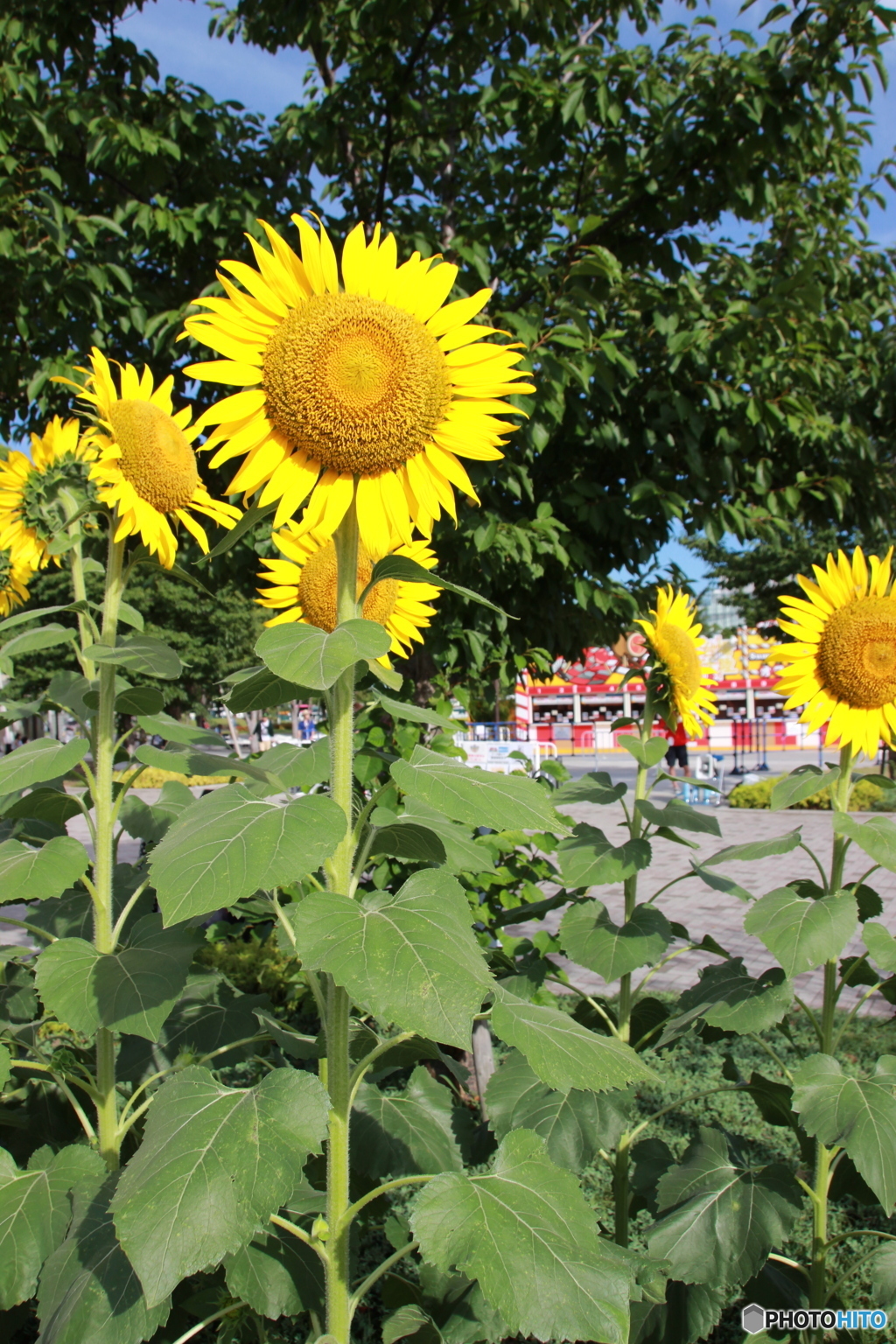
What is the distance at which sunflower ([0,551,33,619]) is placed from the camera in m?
2.04

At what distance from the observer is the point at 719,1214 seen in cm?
186

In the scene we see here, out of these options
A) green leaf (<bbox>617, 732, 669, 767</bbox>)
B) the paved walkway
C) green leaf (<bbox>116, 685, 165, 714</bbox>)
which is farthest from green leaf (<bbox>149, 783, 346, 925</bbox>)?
the paved walkway

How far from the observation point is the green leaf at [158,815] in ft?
6.40

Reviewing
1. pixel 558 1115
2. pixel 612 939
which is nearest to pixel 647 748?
pixel 612 939

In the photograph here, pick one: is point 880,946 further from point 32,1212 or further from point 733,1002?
point 32,1212

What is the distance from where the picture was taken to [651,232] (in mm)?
4258

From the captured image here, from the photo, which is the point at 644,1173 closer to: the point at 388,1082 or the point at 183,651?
the point at 388,1082

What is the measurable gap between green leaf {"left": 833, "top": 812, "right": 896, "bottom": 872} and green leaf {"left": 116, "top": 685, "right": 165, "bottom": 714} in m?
1.46

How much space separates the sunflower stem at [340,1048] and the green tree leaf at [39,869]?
51 centimetres

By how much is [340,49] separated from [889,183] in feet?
11.0

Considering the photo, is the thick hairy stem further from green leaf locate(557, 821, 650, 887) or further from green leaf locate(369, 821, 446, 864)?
green leaf locate(557, 821, 650, 887)

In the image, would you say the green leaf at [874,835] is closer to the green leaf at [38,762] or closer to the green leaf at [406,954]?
the green leaf at [406,954]

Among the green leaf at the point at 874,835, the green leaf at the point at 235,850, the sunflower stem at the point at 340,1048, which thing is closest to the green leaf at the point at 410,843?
the sunflower stem at the point at 340,1048

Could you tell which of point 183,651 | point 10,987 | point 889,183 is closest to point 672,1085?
point 10,987
